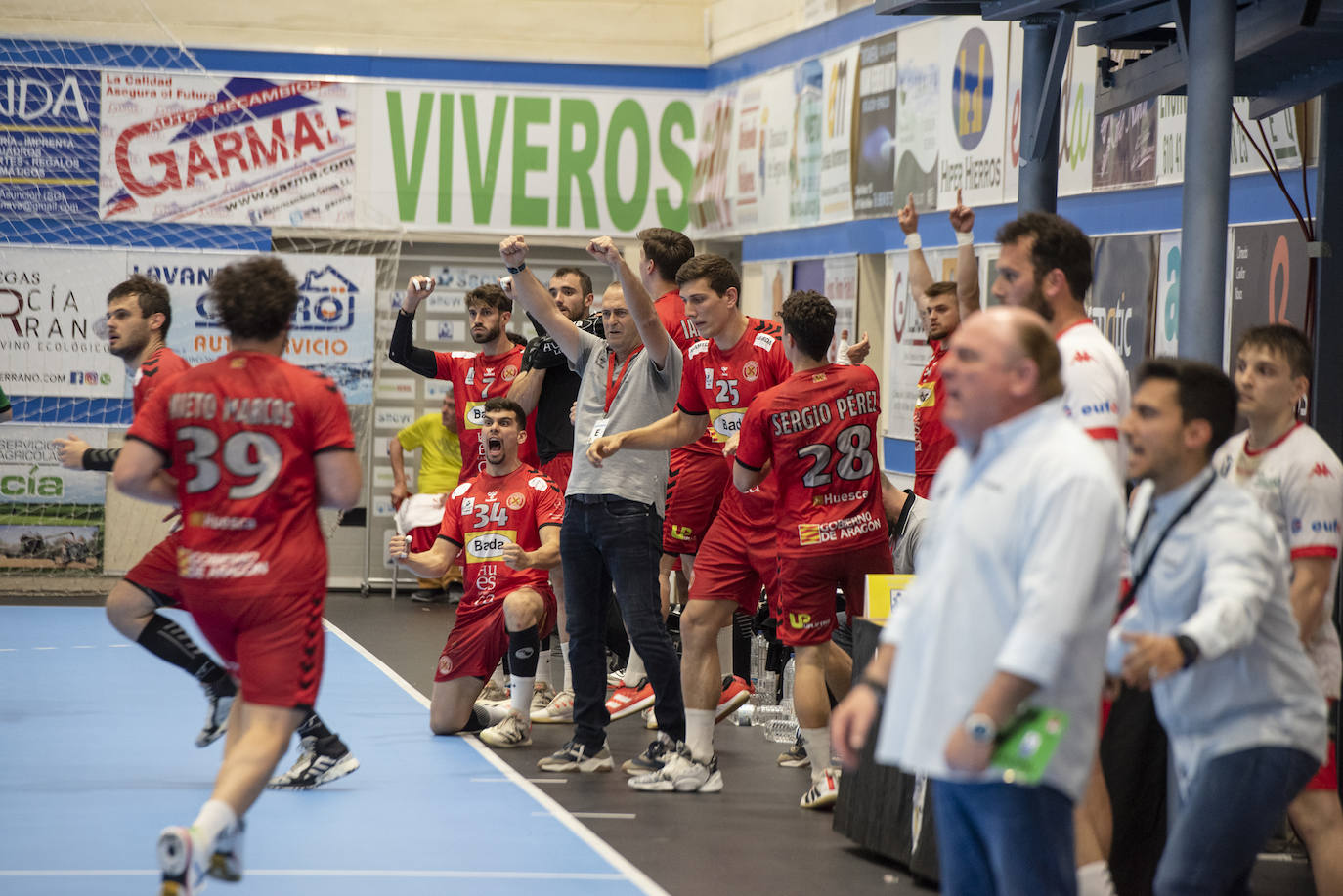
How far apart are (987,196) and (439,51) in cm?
628

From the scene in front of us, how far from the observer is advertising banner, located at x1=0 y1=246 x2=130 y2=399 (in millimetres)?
12398

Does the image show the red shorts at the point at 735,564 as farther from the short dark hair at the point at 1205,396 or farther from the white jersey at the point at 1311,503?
the short dark hair at the point at 1205,396

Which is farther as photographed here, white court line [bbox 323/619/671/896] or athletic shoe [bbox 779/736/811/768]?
athletic shoe [bbox 779/736/811/768]

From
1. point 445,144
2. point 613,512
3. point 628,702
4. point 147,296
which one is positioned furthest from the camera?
point 445,144

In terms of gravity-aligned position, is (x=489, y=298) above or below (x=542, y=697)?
above

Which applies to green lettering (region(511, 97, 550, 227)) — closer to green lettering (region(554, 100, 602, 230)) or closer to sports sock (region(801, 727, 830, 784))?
green lettering (region(554, 100, 602, 230))

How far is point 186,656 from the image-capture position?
6.29 metres

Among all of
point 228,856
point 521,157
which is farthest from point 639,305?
point 521,157

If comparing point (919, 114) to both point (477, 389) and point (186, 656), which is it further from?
point (186, 656)

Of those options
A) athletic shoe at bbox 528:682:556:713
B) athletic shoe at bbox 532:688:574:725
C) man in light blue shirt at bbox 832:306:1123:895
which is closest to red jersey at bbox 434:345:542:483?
athletic shoe at bbox 528:682:556:713

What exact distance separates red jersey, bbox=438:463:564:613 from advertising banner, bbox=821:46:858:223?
4.03 m

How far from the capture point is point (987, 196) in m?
8.73

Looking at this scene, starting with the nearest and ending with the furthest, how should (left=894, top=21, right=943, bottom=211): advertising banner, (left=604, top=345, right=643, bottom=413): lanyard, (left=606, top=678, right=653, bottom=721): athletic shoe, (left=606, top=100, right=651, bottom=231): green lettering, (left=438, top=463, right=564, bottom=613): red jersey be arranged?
(left=604, top=345, right=643, bottom=413): lanyard → (left=438, top=463, right=564, bottom=613): red jersey → (left=606, top=678, right=653, bottom=721): athletic shoe → (left=894, top=21, right=943, bottom=211): advertising banner → (left=606, top=100, right=651, bottom=231): green lettering

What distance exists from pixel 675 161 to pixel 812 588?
823 centimetres
